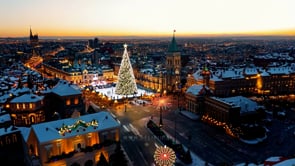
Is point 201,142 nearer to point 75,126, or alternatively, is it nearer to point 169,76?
point 75,126

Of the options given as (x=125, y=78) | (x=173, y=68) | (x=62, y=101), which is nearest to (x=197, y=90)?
(x=125, y=78)

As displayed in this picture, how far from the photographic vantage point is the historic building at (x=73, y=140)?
38.8 metres

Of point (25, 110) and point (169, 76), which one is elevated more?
point (169, 76)

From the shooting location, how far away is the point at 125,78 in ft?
257

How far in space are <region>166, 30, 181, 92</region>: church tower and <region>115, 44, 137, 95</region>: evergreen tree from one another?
2263 centimetres

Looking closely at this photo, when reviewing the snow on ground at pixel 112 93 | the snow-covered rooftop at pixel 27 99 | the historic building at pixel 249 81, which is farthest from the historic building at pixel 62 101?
→ the historic building at pixel 249 81

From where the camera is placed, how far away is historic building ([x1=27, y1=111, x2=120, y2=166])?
38781 millimetres

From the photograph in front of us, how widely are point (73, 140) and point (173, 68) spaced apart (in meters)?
65.3

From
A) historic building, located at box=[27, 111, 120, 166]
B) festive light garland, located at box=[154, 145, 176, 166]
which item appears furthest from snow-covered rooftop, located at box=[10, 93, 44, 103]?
festive light garland, located at box=[154, 145, 176, 166]

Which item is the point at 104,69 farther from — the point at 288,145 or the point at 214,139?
the point at 288,145

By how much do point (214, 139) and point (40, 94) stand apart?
4090cm

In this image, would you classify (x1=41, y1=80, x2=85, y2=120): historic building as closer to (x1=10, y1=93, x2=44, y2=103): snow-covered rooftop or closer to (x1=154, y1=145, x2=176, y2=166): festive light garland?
(x1=10, y1=93, x2=44, y2=103): snow-covered rooftop

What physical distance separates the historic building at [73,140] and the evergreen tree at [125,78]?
112 feet

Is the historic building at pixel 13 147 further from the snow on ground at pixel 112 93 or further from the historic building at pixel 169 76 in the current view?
the historic building at pixel 169 76
